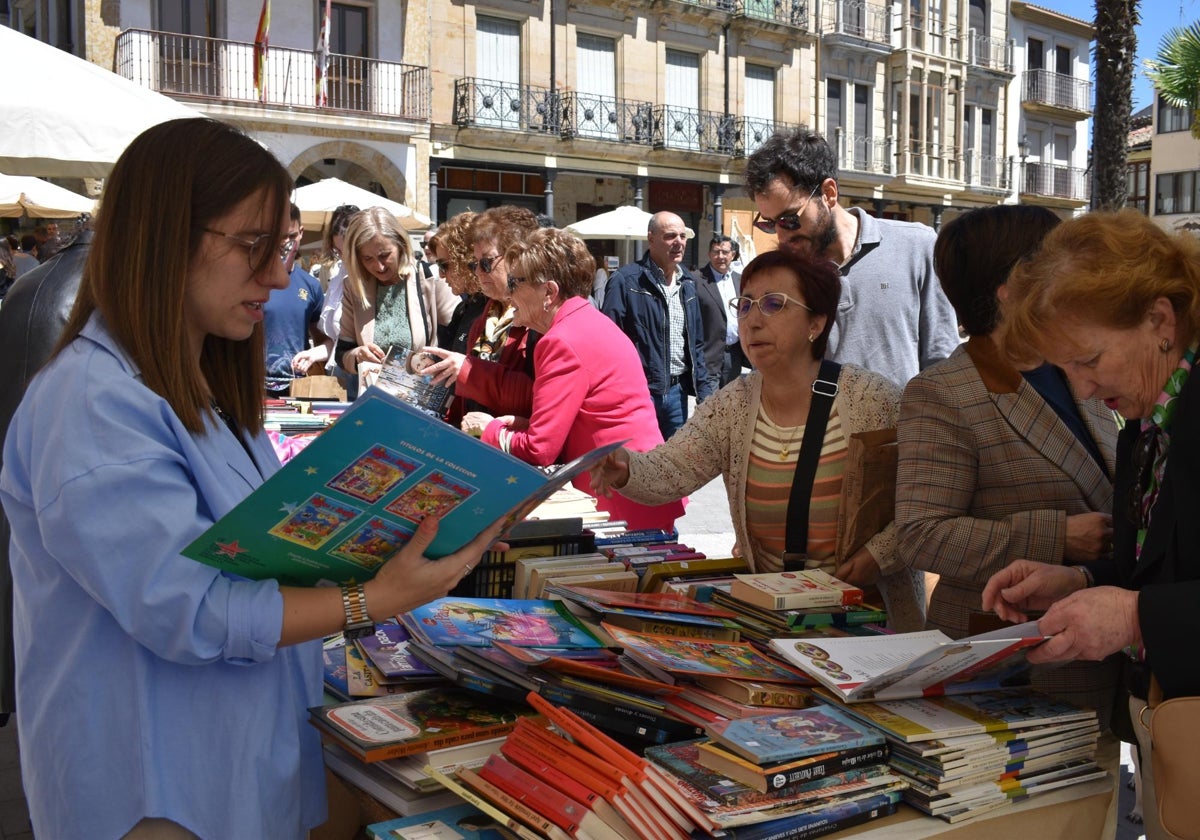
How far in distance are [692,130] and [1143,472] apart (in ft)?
81.9

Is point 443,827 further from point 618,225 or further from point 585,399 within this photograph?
point 618,225

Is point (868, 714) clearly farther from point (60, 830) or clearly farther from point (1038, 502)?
point (60, 830)

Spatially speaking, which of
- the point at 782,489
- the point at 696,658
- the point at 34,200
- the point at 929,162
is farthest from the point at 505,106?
the point at 696,658

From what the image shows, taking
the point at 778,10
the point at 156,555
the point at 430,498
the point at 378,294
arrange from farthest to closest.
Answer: the point at 778,10
the point at 378,294
the point at 430,498
the point at 156,555

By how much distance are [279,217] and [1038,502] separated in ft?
5.51

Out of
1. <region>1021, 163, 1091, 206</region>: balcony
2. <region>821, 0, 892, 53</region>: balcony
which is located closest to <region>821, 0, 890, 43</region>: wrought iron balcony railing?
<region>821, 0, 892, 53</region>: balcony

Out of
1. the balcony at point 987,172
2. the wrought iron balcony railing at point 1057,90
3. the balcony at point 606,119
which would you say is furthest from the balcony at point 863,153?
the wrought iron balcony railing at point 1057,90

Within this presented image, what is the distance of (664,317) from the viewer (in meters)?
7.45

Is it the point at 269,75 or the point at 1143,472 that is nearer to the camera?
the point at 1143,472

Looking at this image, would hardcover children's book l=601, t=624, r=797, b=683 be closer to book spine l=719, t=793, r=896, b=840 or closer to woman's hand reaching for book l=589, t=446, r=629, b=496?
book spine l=719, t=793, r=896, b=840

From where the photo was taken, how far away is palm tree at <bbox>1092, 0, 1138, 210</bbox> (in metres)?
14.8

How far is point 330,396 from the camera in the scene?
5555mm

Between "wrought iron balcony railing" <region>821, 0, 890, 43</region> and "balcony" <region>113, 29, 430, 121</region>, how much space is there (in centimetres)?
1226

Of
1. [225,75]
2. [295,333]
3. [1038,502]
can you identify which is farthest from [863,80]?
[1038,502]
